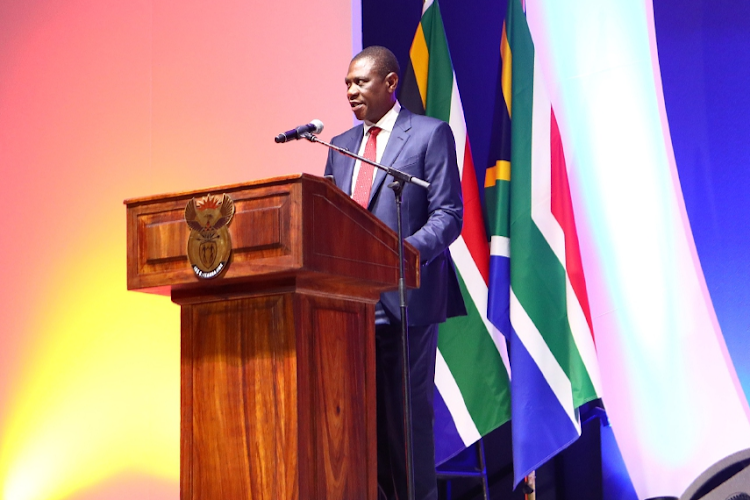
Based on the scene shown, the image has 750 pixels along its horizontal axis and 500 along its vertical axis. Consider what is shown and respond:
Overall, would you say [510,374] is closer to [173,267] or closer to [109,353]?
[109,353]

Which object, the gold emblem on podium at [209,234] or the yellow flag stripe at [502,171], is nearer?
the gold emblem on podium at [209,234]

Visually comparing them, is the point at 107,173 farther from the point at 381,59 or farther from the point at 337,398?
the point at 337,398

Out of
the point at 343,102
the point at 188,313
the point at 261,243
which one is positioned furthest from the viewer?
the point at 343,102

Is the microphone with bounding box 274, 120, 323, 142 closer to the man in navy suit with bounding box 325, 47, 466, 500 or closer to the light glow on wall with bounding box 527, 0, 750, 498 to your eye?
the man in navy suit with bounding box 325, 47, 466, 500

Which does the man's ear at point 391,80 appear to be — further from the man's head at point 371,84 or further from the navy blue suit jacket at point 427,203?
the navy blue suit jacket at point 427,203

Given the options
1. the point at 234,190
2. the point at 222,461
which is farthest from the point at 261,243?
the point at 222,461

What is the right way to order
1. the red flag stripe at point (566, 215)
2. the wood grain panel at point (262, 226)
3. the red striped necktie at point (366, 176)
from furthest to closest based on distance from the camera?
1. the red flag stripe at point (566, 215)
2. the red striped necktie at point (366, 176)
3. the wood grain panel at point (262, 226)

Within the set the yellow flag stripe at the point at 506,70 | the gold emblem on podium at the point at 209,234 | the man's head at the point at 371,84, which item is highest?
the yellow flag stripe at the point at 506,70

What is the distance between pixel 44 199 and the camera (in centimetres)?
381

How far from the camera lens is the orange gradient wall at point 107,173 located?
12.1 feet

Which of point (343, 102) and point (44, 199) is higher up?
point (343, 102)

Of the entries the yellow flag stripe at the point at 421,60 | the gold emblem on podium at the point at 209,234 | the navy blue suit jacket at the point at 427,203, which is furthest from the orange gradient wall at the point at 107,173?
the gold emblem on podium at the point at 209,234

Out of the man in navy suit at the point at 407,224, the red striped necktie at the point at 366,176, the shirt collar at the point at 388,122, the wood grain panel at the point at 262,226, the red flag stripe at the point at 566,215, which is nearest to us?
the wood grain panel at the point at 262,226

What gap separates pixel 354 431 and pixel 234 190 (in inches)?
26.5
